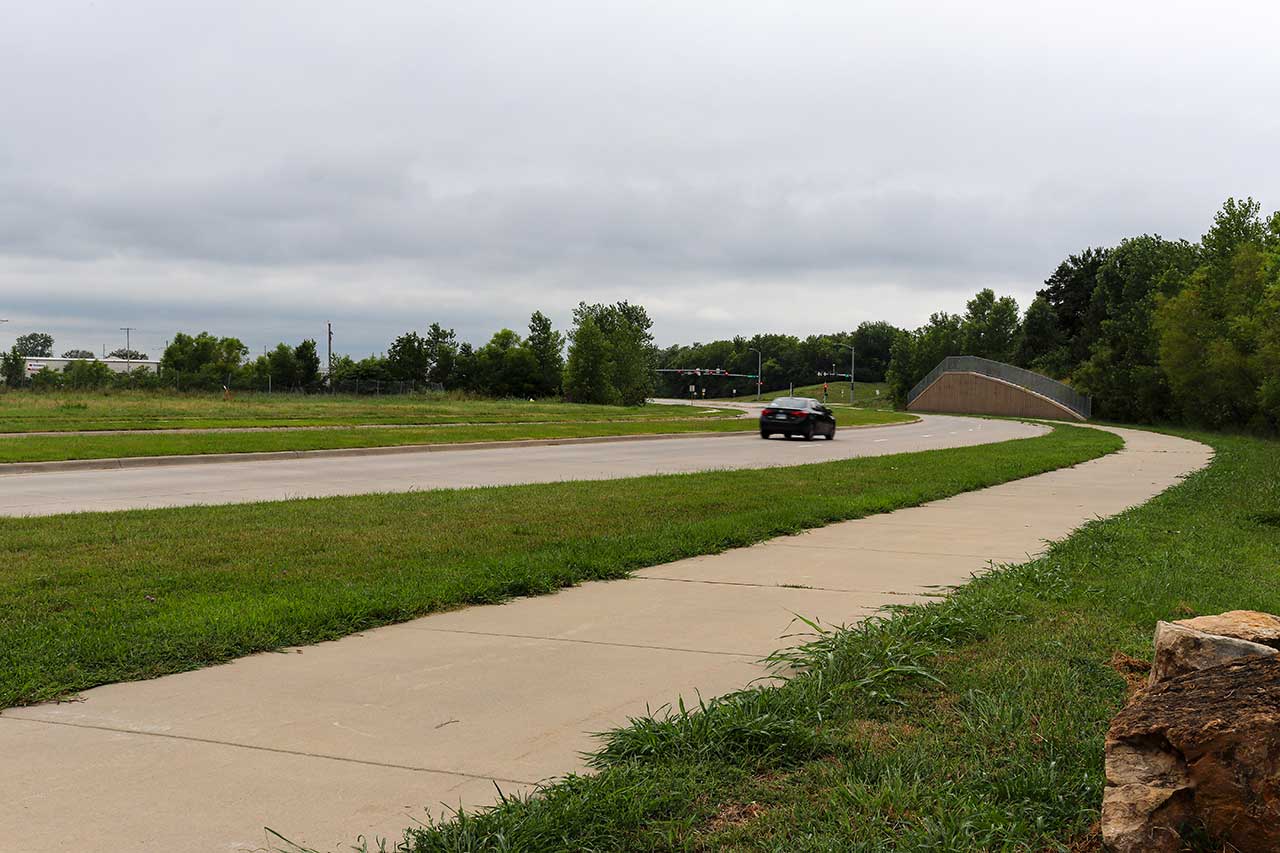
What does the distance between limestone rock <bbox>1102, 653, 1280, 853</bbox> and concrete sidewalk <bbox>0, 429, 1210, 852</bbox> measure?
2.04 metres

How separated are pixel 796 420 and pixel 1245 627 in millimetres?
34214

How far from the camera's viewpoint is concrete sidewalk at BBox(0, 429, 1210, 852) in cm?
390

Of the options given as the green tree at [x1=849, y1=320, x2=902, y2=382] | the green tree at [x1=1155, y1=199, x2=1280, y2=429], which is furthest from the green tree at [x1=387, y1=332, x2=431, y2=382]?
the green tree at [x1=849, y1=320, x2=902, y2=382]

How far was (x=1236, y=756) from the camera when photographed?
3.35 metres

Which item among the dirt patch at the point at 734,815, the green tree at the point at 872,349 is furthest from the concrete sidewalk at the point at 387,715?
the green tree at the point at 872,349

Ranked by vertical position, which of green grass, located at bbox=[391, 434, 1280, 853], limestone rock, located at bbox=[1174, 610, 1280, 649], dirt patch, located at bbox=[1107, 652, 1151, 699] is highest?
limestone rock, located at bbox=[1174, 610, 1280, 649]

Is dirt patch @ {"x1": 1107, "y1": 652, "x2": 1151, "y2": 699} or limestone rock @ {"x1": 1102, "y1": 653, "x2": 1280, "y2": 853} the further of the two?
dirt patch @ {"x1": 1107, "y1": 652, "x2": 1151, "y2": 699}

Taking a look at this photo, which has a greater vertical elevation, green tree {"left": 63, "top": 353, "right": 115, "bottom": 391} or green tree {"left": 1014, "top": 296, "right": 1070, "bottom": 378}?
green tree {"left": 1014, "top": 296, "right": 1070, "bottom": 378}

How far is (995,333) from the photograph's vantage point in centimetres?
13275

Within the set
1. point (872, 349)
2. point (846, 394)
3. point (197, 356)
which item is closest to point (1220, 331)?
point (197, 356)

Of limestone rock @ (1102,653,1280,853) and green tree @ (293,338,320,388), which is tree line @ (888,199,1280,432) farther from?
green tree @ (293,338,320,388)

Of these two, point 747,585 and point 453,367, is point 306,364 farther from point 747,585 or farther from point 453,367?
point 747,585

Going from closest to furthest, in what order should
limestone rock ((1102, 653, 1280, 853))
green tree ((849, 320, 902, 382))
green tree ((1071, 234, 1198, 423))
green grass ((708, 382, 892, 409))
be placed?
limestone rock ((1102, 653, 1280, 853))
green tree ((1071, 234, 1198, 423))
green grass ((708, 382, 892, 409))
green tree ((849, 320, 902, 382))

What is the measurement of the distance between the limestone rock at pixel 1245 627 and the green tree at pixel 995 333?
130227 millimetres
